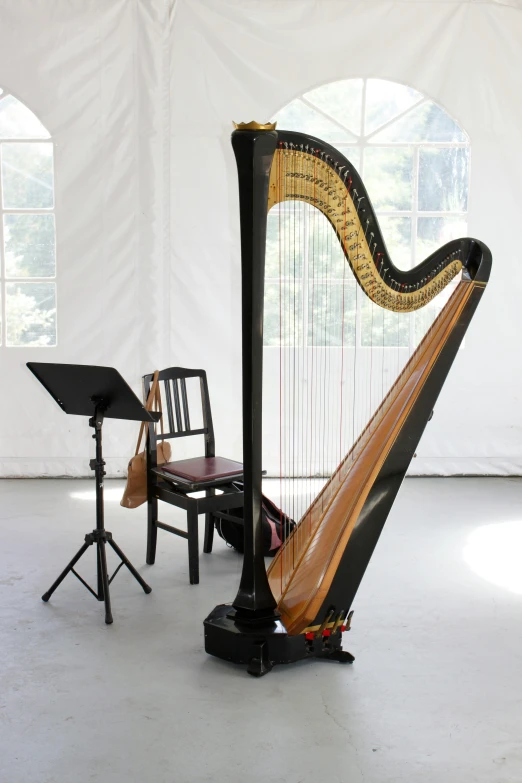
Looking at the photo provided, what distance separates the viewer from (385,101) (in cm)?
488

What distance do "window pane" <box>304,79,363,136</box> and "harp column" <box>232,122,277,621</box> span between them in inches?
115

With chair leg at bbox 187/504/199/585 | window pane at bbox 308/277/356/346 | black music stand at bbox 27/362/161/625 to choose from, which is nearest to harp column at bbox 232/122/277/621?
black music stand at bbox 27/362/161/625

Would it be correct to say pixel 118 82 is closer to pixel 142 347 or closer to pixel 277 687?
pixel 142 347

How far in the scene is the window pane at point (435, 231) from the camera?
16.3 feet

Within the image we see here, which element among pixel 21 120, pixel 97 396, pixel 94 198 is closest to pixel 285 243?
pixel 94 198

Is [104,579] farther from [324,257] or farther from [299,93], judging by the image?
[299,93]

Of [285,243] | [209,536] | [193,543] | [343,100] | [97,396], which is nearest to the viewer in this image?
[97,396]

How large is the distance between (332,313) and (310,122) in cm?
111

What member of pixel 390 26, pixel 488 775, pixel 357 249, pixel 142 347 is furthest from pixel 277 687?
pixel 390 26

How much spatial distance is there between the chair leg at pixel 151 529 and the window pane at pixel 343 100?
8.63 ft

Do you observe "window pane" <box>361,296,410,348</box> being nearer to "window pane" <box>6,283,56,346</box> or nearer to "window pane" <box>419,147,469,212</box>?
"window pane" <box>419,147,469,212</box>

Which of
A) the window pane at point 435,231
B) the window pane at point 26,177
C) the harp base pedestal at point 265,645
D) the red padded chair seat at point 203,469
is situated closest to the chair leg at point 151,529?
the red padded chair seat at point 203,469

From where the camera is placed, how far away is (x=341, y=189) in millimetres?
2318

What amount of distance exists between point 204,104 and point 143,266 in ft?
3.16
